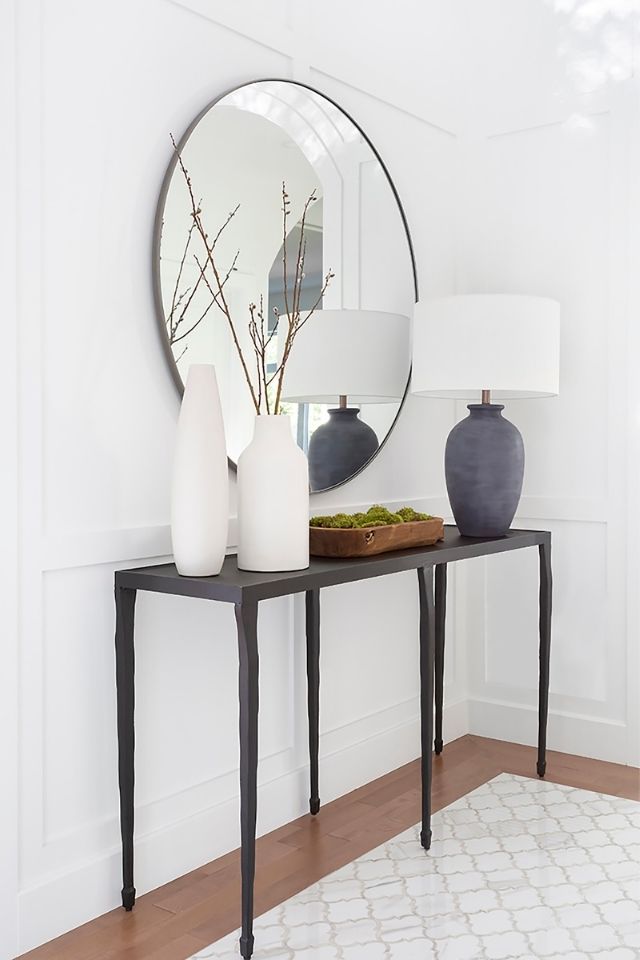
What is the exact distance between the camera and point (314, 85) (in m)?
2.71

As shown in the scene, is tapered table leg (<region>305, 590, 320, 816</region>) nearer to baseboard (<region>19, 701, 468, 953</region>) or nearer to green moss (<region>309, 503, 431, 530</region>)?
baseboard (<region>19, 701, 468, 953</region>)

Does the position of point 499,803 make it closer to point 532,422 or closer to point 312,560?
point 312,560

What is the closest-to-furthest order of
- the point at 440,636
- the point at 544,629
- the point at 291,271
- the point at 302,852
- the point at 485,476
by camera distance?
the point at 302,852
the point at 291,271
the point at 485,476
the point at 544,629
the point at 440,636

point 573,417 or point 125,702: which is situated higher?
point 573,417

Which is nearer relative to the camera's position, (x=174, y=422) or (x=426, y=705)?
(x=174, y=422)

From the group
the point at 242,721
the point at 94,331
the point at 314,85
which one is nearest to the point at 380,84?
the point at 314,85

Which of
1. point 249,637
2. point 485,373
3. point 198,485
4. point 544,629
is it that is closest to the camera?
point 249,637

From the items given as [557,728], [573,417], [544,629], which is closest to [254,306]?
[573,417]

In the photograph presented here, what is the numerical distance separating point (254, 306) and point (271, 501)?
0.61 metres

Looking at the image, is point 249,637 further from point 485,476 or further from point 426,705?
point 485,476

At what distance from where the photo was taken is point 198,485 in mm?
2014

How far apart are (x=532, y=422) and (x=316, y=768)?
1.39m

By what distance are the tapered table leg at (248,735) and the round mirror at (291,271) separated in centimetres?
59

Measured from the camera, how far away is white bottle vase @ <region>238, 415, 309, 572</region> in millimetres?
2100
